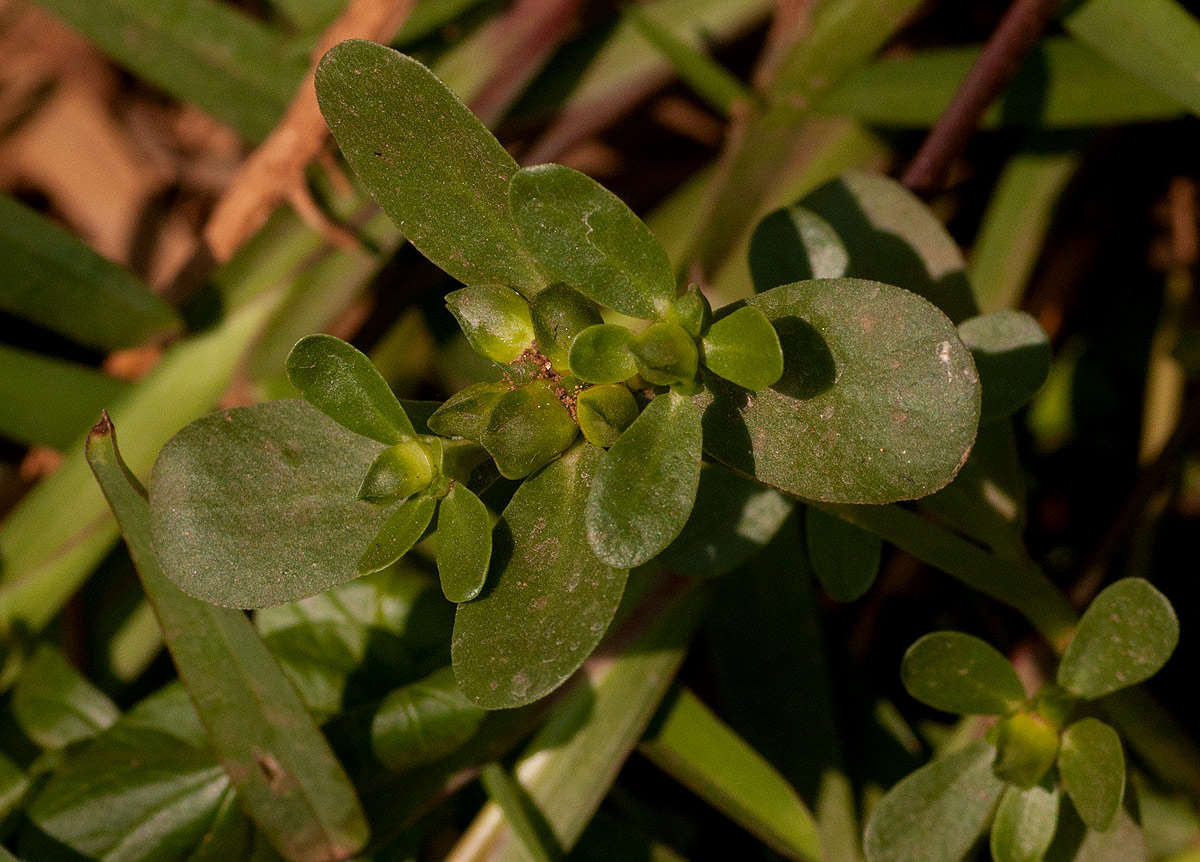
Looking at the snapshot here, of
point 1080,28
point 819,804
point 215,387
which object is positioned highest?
point 1080,28

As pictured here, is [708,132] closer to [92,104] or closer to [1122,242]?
[1122,242]

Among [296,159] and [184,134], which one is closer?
[296,159]

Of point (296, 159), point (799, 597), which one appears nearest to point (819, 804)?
point (799, 597)

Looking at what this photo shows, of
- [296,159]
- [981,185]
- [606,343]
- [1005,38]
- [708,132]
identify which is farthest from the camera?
[708,132]

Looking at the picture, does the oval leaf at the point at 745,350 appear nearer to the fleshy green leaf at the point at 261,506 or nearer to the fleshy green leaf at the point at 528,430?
the fleshy green leaf at the point at 528,430

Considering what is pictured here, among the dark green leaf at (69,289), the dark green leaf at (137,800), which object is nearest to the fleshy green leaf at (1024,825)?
the dark green leaf at (137,800)

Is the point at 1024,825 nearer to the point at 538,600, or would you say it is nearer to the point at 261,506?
the point at 538,600
